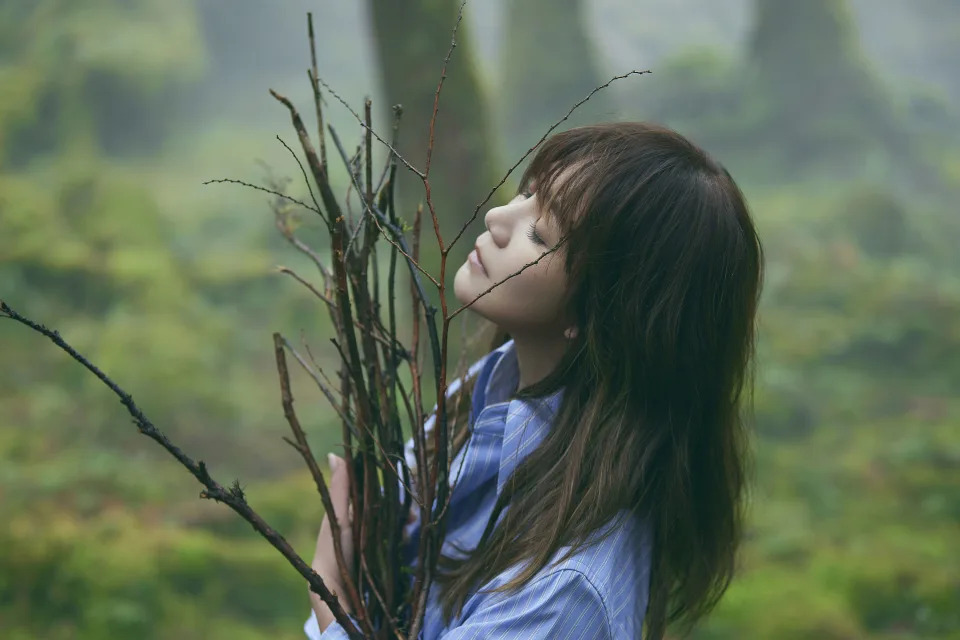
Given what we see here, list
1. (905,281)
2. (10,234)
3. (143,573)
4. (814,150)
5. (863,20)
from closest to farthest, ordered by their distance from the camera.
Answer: (143,573) → (10,234) → (905,281) → (814,150) → (863,20)

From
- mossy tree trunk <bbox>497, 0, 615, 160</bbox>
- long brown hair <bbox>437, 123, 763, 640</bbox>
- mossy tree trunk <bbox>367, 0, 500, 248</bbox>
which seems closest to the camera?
long brown hair <bbox>437, 123, 763, 640</bbox>

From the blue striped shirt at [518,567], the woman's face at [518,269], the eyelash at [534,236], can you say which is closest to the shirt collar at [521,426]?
the blue striped shirt at [518,567]

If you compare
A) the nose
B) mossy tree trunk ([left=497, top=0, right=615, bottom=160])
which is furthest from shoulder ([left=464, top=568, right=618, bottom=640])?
mossy tree trunk ([left=497, top=0, right=615, bottom=160])

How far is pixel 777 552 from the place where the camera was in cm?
400

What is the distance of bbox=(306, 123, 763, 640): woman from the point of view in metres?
1.43

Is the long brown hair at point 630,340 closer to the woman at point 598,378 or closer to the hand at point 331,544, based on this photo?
the woman at point 598,378

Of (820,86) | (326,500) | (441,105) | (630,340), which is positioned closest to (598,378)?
(630,340)

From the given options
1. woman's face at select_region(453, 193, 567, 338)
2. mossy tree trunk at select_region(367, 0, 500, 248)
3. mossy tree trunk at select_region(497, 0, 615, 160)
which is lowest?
woman's face at select_region(453, 193, 567, 338)

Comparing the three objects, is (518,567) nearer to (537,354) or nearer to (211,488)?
(537,354)

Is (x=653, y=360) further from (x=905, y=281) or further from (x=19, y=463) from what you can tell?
(x=905, y=281)

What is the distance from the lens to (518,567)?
1443 mm

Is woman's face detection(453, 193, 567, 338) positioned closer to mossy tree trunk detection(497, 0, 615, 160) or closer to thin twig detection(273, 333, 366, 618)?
thin twig detection(273, 333, 366, 618)

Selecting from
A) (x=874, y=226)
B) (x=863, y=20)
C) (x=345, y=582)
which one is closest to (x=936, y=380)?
(x=874, y=226)

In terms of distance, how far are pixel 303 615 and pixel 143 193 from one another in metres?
4.16
